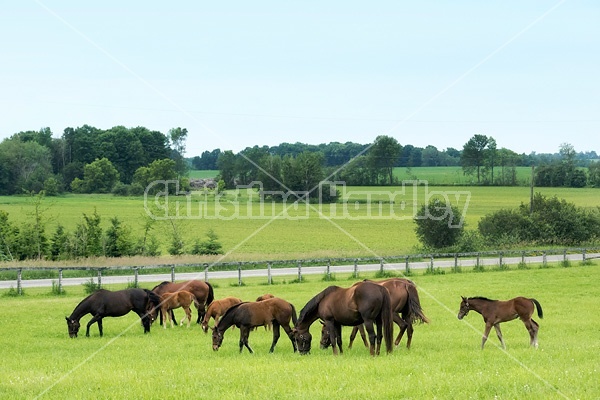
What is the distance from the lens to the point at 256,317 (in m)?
14.5

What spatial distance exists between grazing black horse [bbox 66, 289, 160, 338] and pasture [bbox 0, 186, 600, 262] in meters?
23.3

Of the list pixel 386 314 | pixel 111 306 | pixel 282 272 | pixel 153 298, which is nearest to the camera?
pixel 386 314

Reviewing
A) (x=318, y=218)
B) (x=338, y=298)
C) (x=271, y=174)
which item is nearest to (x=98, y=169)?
(x=271, y=174)

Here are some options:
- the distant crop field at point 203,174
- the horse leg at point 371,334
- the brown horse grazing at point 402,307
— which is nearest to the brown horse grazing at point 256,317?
the brown horse grazing at point 402,307

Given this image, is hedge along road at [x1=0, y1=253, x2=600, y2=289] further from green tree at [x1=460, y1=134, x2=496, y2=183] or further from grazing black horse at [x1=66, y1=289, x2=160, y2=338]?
green tree at [x1=460, y1=134, x2=496, y2=183]

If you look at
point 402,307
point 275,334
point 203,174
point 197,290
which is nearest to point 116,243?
point 197,290

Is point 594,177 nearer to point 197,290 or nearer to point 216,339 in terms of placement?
point 197,290

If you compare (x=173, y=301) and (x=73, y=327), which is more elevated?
(x=173, y=301)

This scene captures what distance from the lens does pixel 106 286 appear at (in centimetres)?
2791

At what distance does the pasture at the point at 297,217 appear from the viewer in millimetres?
54875

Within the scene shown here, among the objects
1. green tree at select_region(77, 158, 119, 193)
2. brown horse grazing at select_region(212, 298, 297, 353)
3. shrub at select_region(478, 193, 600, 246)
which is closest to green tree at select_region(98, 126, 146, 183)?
green tree at select_region(77, 158, 119, 193)

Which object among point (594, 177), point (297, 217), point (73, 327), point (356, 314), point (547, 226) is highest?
point (594, 177)

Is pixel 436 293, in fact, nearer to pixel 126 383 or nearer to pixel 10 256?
pixel 126 383

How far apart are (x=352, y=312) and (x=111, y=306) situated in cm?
705
